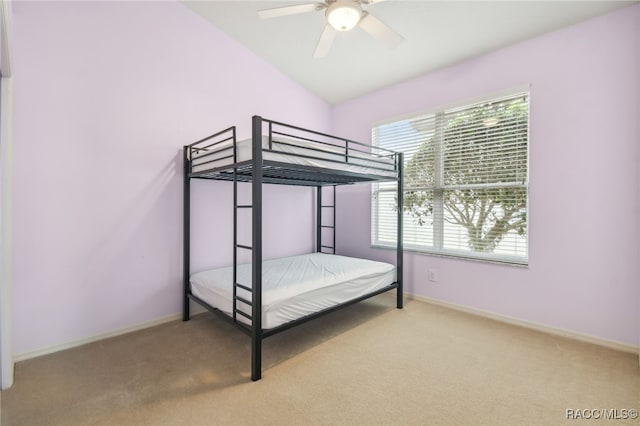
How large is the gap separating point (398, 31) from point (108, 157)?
270 cm

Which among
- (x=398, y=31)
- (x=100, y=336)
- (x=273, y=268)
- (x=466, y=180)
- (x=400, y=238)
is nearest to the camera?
(x=100, y=336)

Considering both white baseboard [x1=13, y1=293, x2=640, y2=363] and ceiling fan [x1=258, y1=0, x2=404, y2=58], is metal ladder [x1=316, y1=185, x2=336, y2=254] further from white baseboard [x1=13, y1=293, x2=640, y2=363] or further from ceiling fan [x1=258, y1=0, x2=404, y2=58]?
ceiling fan [x1=258, y1=0, x2=404, y2=58]

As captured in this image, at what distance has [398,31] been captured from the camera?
2588mm

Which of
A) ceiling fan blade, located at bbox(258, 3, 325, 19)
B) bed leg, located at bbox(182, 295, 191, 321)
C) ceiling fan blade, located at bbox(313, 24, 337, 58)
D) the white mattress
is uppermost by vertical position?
ceiling fan blade, located at bbox(258, 3, 325, 19)

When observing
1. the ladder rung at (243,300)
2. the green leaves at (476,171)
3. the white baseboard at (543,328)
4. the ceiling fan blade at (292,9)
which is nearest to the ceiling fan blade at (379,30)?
the ceiling fan blade at (292,9)

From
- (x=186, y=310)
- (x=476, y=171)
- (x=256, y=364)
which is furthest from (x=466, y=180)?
(x=186, y=310)

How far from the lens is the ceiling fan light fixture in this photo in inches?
66.4

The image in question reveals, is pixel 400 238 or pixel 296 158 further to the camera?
pixel 400 238

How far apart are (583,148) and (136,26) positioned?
377 cm

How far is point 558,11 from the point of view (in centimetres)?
218

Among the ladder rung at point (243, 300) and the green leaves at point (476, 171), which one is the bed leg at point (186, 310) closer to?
the ladder rung at point (243, 300)

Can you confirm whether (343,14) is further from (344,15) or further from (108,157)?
(108,157)

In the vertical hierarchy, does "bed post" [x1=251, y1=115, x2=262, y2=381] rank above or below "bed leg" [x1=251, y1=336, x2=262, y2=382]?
above

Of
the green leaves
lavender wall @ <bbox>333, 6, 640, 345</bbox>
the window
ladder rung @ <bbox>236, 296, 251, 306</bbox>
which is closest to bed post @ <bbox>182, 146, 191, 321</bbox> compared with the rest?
ladder rung @ <bbox>236, 296, 251, 306</bbox>
